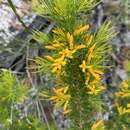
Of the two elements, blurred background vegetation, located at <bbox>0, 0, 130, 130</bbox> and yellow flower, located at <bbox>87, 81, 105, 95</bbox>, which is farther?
blurred background vegetation, located at <bbox>0, 0, 130, 130</bbox>

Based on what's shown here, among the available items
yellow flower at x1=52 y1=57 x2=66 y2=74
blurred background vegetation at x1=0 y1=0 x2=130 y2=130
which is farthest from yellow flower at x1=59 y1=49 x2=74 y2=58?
blurred background vegetation at x1=0 y1=0 x2=130 y2=130

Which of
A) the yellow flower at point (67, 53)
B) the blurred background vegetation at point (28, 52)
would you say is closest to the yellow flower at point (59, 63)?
the yellow flower at point (67, 53)

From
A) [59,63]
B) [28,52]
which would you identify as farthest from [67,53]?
[28,52]

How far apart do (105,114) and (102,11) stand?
65 cm

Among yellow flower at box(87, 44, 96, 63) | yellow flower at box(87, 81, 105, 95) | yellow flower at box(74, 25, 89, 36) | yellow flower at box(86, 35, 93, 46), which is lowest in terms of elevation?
yellow flower at box(87, 81, 105, 95)

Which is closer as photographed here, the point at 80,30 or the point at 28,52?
the point at 80,30

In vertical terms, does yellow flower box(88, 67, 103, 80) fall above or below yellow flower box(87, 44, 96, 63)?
below

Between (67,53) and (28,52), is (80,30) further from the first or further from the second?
(28,52)

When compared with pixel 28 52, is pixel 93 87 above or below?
below

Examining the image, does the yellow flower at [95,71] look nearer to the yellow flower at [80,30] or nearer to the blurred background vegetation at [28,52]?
the yellow flower at [80,30]

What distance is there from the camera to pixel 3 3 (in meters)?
2.05

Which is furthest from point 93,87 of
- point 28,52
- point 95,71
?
point 28,52

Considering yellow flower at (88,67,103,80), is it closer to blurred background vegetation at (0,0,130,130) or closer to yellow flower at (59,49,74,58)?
yellow flower at (59,49,74,58)

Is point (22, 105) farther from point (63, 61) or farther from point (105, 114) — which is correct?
point (63, 61)
